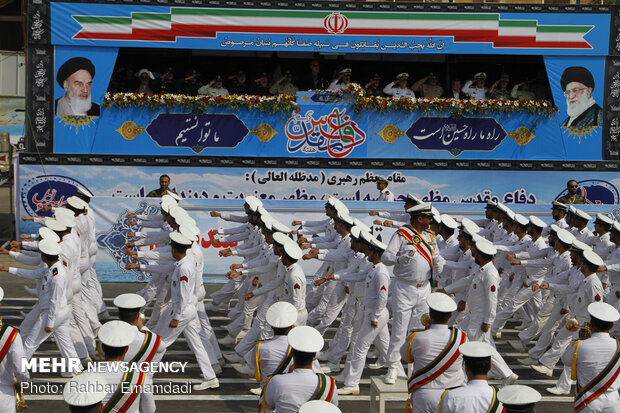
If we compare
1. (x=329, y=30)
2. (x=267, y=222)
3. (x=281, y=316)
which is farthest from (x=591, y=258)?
(x=329, y=30)

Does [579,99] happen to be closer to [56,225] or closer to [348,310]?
[348,310]

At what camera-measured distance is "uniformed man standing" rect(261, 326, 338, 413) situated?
278 inches

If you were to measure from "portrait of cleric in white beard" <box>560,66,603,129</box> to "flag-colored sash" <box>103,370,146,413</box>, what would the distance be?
17.4 meters

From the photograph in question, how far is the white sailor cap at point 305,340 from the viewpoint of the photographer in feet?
23.4

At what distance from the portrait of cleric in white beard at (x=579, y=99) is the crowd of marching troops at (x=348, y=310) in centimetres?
569

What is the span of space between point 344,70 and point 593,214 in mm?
7260

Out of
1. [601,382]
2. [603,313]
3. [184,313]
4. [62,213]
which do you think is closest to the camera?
[601,382]

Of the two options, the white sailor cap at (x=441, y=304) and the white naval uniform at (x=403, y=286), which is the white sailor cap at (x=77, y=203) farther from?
the white sailor cap at (x=441, y=304)

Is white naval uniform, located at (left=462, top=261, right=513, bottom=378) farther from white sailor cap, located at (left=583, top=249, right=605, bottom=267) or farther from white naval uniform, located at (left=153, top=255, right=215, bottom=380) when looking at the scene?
white naval uniform, located at (left=153, top=255, right=215, bottom=380)

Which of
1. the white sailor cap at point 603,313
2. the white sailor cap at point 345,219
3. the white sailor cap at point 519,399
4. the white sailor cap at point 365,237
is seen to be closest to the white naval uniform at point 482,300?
the white sailor cap at point 365,237

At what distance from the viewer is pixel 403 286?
12250 mm

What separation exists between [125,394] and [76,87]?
596 inches

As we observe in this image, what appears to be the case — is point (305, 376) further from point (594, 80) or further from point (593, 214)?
point (594, 80)

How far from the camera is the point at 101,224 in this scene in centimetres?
1912
